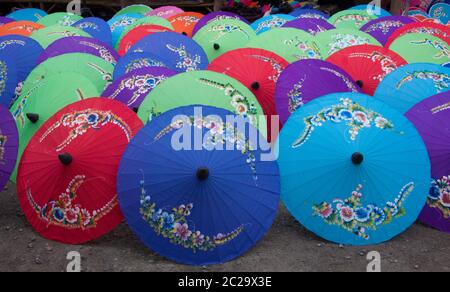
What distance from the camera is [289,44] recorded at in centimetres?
472

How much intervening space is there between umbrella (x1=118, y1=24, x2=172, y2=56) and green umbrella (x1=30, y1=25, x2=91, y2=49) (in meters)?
0.45

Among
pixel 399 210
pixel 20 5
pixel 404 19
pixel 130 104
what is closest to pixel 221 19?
pixel 404 19

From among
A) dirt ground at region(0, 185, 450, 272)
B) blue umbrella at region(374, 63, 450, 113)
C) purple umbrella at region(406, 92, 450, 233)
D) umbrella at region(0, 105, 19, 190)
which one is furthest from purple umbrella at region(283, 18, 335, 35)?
umbrella at region(0, 105, 19, 190)

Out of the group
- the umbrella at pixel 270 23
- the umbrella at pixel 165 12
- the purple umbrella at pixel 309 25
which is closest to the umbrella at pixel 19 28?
the umbrella at pixel 165 12

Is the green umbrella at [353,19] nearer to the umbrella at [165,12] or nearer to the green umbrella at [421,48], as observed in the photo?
the green umbrella at [421,48]

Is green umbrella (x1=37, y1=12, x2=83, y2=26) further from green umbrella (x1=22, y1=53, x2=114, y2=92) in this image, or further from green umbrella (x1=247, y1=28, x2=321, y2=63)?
green umbrella (x1=247, y1=28, x2=321, y2=63)

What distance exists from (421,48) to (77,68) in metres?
3.19

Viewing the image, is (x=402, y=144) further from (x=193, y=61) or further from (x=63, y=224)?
(x=193, y=61)

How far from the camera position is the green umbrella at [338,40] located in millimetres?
4957

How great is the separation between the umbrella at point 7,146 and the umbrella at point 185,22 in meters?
3.78

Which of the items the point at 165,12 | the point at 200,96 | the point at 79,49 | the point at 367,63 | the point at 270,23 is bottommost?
the point at 165,12

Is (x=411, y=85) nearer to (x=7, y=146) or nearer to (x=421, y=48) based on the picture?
(x=421, y=48)

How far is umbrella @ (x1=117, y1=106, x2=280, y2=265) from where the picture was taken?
2613 mm

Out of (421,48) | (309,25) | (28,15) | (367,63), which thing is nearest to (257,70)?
(367,63)
